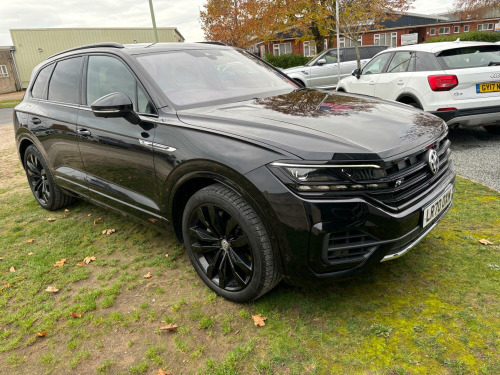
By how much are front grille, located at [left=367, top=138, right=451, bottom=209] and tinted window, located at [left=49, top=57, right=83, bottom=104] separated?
296cm

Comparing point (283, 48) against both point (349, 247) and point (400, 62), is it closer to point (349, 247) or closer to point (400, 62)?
point (400, 62)

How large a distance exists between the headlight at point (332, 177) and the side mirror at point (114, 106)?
1.42 meters

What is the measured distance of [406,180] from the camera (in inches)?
86.9

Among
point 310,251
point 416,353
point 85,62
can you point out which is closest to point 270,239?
point 310,251

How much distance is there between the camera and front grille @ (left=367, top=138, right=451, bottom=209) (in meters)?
2.08

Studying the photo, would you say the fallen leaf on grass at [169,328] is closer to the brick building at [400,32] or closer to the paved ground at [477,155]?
the paved ground at [477,155]

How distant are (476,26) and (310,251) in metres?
58.9

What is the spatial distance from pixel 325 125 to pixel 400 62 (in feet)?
16.8

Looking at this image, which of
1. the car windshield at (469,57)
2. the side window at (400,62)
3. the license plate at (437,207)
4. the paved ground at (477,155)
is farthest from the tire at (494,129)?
the license plate at (437,207)

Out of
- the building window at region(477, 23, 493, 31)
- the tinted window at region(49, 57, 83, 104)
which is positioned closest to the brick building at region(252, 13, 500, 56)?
the building window at region(477, 23, 493, 31)

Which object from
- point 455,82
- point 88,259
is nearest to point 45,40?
point 455,82

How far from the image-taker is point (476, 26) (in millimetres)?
48875

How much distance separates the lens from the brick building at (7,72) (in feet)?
126

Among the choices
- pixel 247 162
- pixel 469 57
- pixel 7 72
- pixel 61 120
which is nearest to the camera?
pixel 247 162
